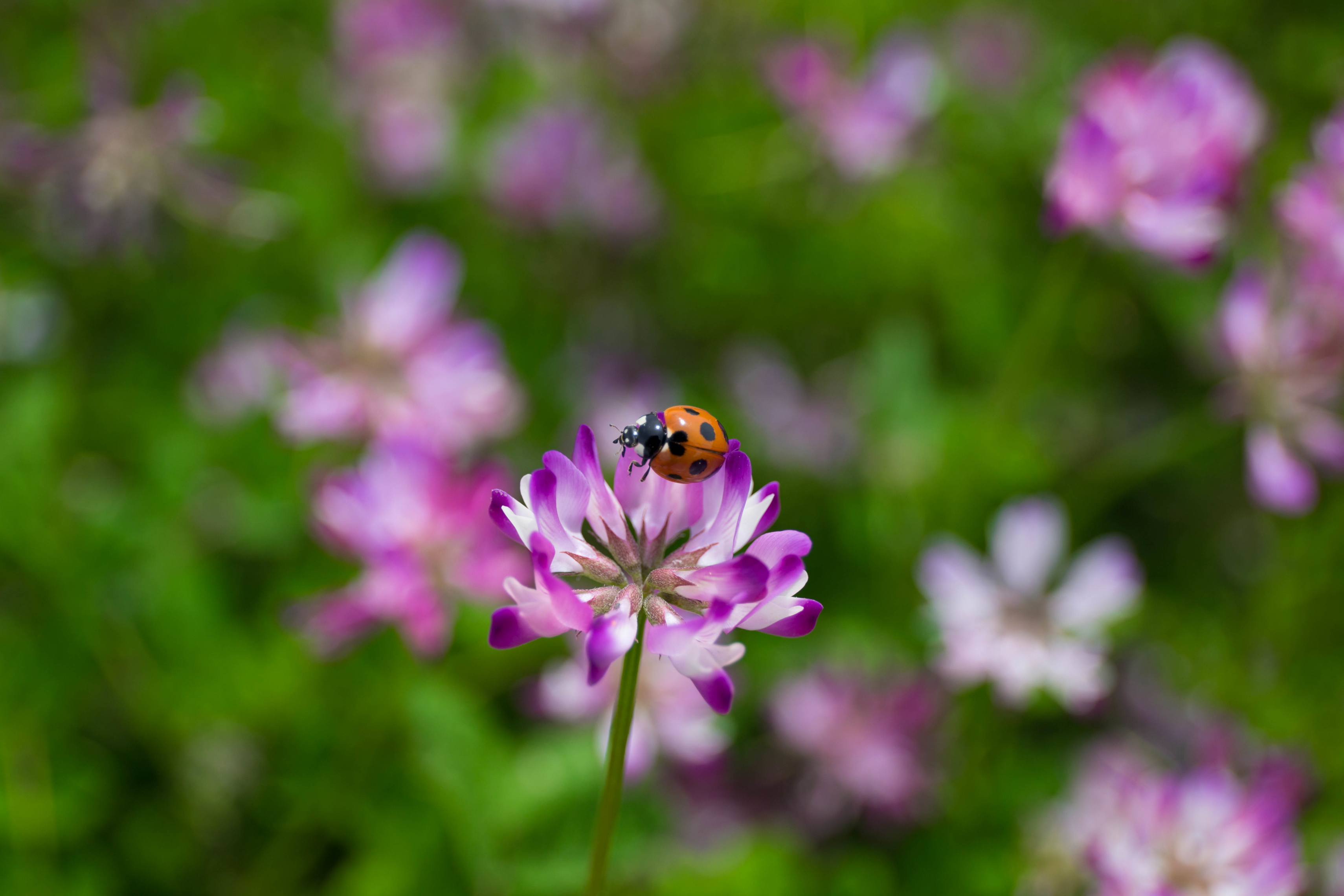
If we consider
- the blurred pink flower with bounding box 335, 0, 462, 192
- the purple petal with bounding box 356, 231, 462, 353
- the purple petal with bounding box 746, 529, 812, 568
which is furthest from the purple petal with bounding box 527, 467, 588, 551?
the blurred pink flower with bounding box 335, 0, 462, 192

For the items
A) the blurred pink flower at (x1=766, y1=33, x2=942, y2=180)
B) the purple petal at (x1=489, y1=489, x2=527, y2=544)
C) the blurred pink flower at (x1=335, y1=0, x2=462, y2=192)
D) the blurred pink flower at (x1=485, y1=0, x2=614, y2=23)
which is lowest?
the purple petal at (x1=489, y1=489, x2=527, y2=544)

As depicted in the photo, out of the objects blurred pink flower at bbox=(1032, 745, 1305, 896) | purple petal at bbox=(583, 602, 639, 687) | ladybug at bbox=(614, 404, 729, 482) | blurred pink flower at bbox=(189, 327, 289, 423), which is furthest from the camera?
blurred pink flower at bbox=(189, 327, 289, 423)

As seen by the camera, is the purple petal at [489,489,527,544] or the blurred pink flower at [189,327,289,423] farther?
the blurred pink flower at [189,327,289,423]

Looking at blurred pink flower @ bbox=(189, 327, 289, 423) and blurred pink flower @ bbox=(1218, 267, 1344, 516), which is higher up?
blurred pink flower @ bbox=(189, 327, 289, 423)

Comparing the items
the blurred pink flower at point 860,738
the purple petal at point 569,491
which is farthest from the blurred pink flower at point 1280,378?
the purple petal at point 569,491

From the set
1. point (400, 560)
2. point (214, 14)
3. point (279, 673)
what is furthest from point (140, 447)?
point (214, 14)

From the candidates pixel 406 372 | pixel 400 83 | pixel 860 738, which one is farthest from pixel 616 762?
pixel 400 83

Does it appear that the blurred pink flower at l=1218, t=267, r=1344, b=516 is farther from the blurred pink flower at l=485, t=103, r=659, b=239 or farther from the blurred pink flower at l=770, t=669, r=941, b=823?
the blurred pink flower at l=485, t=103, r=659, b=239
